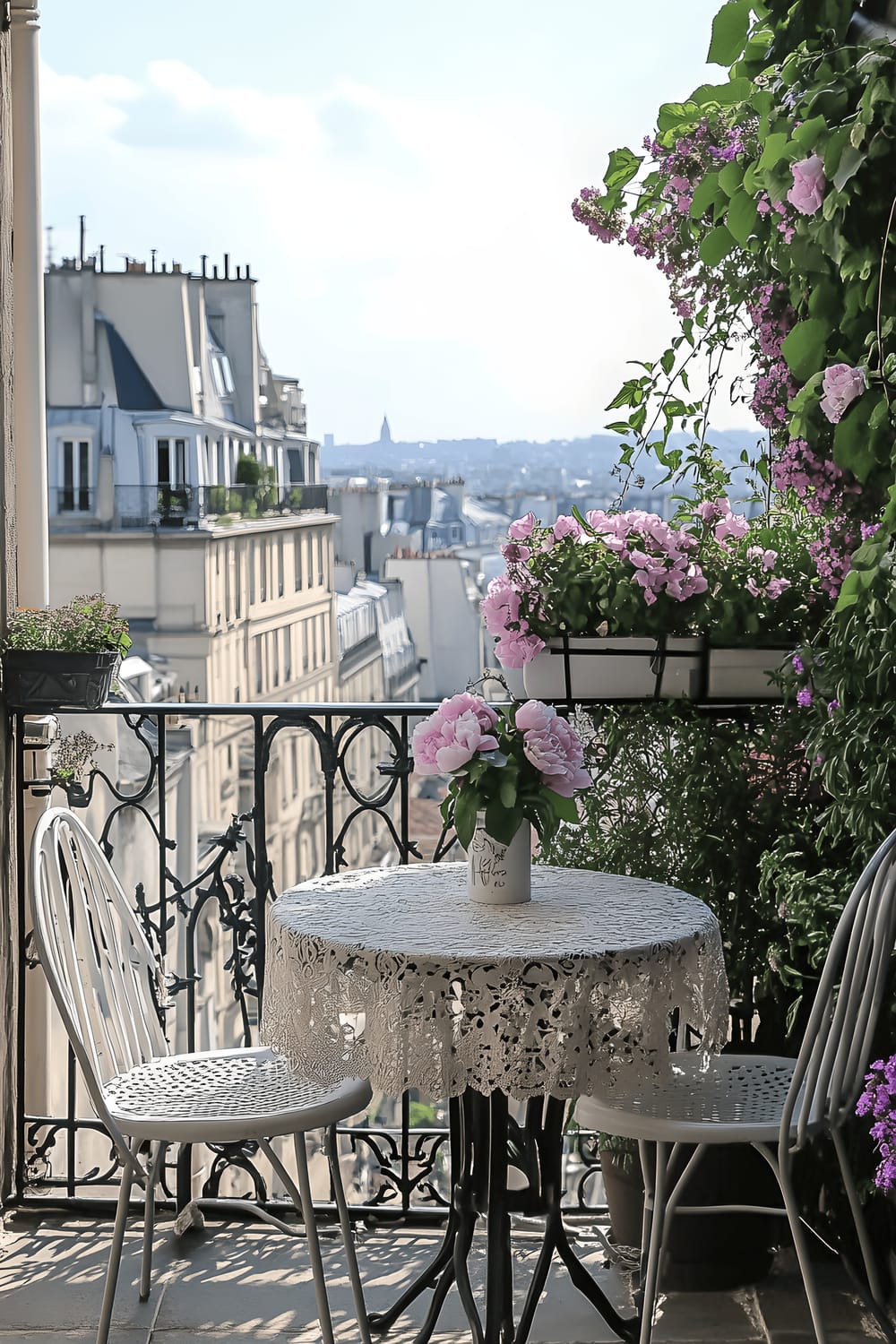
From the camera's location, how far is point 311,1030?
1801 mm

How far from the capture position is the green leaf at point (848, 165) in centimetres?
160

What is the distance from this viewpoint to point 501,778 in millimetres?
1935

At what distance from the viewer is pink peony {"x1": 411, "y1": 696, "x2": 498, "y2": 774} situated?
6.37 ft

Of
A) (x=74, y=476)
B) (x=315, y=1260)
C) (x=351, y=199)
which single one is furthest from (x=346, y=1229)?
(x=351, y=199)

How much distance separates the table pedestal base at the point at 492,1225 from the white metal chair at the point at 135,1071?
0.17 m

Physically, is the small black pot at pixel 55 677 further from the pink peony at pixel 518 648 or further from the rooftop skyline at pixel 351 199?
the rooftop skyline at pixel 351 199

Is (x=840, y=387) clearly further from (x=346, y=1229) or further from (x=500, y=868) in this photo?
(x=346, y=1229)

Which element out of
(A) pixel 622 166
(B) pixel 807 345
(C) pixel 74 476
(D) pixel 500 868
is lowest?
(D) pixel 500 868

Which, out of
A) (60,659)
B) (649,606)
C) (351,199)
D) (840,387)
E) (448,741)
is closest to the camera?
(840,387)

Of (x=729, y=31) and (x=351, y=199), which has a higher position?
(x=351, y=199)

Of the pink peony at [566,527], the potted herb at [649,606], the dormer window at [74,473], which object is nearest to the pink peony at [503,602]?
the potted herb at [649,606]

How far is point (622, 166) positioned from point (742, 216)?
0.58 m

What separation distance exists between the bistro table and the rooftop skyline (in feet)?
54.7

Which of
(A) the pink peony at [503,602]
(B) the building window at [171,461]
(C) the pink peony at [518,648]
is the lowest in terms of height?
(C) the pink peony at [518,648]
